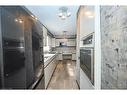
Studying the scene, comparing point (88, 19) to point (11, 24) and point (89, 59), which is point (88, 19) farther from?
point (11, 24)

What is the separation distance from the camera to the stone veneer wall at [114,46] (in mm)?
879

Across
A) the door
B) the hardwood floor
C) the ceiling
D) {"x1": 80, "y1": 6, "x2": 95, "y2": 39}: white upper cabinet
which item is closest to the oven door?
{"x1": 80, "y1": 6, "x2": 95, "y2": 39}: white upper cabinet

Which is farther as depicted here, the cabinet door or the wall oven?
the wall oven

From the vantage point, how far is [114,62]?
1046 mm

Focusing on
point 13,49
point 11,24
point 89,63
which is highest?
point 11,24

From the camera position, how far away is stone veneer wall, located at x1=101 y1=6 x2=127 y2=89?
879mm

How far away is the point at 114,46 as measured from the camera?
3.42ft

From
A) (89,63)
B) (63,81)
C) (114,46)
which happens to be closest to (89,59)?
(89,63)

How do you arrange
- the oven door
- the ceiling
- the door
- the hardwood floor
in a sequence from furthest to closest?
the hardwood floor, the ceiling, the oven door, the door

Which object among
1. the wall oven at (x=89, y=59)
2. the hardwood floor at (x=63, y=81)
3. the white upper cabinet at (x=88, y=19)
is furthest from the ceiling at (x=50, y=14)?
the hardwood floor at (x=63, y=81)

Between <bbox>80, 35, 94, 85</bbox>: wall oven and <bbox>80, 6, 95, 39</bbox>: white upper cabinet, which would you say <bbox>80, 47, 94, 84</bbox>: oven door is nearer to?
<bbox>80, 35, 94, 85</bbox>: wall oven

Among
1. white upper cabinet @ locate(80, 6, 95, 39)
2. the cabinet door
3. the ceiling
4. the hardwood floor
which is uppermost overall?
the ceiling
